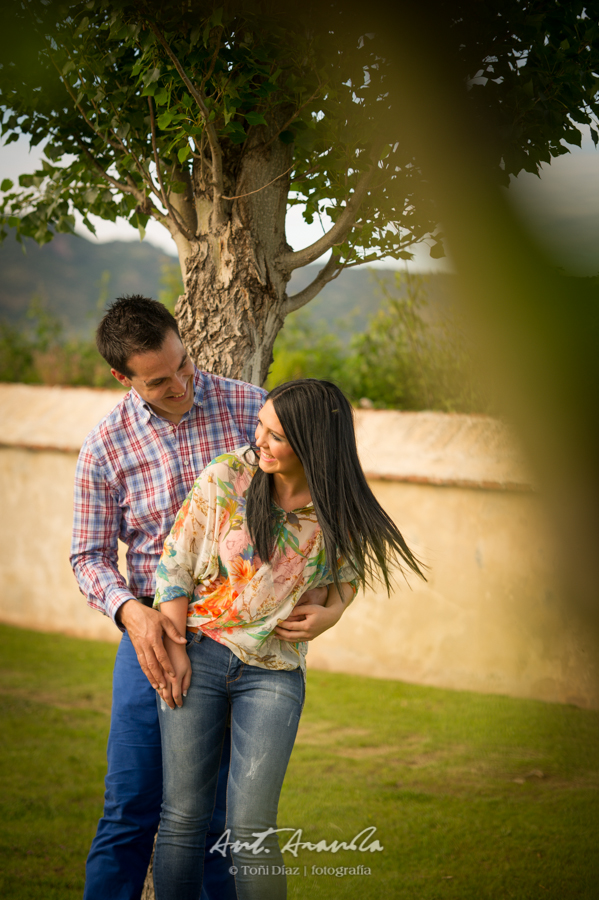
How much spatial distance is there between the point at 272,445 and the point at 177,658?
0.65 m

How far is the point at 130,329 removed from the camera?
2.04 meters

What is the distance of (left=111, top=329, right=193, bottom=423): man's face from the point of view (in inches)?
80.4

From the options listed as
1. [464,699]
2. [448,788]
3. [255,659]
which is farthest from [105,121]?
[464,699]

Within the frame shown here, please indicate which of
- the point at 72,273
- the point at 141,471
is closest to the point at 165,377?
the point at 141,471

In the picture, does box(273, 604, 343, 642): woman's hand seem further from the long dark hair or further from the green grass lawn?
the green grass lawn

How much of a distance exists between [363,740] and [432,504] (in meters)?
1.90

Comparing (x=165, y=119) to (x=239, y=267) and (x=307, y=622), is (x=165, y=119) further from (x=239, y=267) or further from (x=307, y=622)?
(x=307, y=622)

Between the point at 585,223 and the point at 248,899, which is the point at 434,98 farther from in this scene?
the point at 248,899

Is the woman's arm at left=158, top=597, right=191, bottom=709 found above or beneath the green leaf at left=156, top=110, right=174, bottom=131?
beneath

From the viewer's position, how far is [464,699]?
522cm

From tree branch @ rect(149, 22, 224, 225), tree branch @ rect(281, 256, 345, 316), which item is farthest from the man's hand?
tree branch @ rect(149, 22, 224, 225)

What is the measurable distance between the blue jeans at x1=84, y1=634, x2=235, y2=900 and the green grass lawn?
759 millimetres

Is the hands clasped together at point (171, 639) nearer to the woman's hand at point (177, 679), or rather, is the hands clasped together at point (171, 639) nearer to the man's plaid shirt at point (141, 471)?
the woman's hand at point (177, 679)

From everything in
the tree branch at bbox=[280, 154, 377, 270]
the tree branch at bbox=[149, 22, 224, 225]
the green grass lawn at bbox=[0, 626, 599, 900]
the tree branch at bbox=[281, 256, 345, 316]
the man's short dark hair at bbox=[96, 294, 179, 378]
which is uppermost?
the tree branch at bbox=[149, 22, 224, 225]
